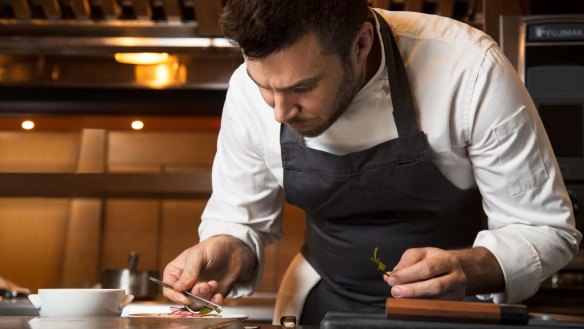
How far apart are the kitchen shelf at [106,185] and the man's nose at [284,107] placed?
130 centimetres

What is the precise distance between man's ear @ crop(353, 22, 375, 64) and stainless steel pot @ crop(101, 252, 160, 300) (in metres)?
1.23

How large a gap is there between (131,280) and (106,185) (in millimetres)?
384

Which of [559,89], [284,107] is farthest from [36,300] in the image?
[559,89]

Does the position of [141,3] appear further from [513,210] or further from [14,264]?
[513,210]

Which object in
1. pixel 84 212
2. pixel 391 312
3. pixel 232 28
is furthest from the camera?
pixel 84 212

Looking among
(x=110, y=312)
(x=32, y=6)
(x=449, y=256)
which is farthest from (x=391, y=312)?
(x=32, y=6)

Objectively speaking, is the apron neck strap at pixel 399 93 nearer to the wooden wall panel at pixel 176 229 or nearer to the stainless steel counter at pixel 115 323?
the stainless steel counter at pixel 115 323

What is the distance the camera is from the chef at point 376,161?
4.87ft

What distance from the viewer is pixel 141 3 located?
8.80 feet

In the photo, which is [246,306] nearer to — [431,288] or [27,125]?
[27,125]

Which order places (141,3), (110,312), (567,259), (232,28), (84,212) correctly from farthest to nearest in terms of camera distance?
(84,212) < (141,3) < (567,259) < (232,28) < (110,312)

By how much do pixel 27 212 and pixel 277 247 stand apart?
848mm

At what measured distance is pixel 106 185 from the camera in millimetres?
2822

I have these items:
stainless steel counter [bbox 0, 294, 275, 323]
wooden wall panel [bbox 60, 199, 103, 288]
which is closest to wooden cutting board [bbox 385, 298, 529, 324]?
stainless steel counter [bbox 0, 294, 275, 323]
